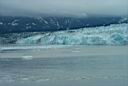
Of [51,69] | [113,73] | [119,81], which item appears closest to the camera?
[119,81]

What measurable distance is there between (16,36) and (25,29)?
5.15m

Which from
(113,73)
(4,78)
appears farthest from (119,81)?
(4,78)

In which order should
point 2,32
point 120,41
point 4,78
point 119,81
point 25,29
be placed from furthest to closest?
point 25,29, point 2,32, point 120,41, point 4,78, point 119,81

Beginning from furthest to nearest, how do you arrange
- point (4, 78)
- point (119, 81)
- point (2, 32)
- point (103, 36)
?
point (2, 32) < point (103, 36) < point (4, 78) < point (119, 81)

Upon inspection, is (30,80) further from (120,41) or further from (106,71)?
(120,41)

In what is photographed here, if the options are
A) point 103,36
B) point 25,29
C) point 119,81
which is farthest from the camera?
point 25,29

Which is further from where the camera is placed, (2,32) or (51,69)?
(2,32)

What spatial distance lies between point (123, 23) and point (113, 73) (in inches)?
1420

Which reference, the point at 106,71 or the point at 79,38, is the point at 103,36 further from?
the point at 106,71

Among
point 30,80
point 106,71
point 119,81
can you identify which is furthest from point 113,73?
point 30,80

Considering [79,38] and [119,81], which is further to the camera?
[79,38]

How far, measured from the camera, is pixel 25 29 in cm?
5216

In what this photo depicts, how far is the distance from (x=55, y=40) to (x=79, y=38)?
97.3 inches

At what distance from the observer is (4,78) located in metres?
9.91
